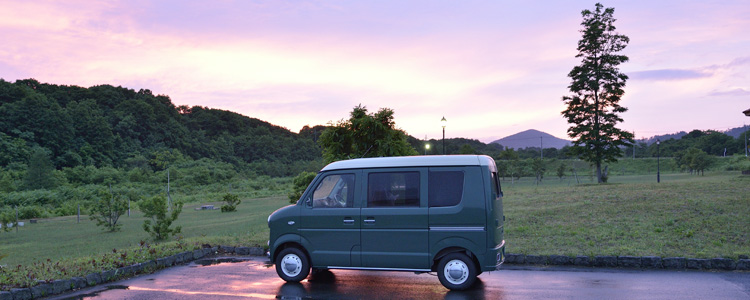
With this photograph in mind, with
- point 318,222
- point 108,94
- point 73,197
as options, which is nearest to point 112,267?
point 318,222

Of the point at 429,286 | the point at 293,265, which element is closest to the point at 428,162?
the point at 429,286

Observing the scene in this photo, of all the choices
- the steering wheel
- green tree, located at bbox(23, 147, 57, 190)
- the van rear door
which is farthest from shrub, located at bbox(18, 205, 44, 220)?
the van rear door

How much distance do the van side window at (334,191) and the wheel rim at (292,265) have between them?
100cm

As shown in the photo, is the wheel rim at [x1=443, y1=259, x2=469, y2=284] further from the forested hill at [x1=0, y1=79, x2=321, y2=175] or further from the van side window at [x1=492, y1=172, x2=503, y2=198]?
the forested hill at [x1=0, y1=79, x2=321, y2=175]

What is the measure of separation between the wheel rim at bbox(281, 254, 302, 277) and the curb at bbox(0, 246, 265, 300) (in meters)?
3.24

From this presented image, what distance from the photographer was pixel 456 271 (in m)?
8.00

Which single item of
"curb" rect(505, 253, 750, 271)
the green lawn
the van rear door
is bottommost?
"curb" rect(505, 253, 750, 271)

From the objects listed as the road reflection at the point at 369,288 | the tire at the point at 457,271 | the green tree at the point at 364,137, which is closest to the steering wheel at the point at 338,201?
the road reflection at the point at 369,288

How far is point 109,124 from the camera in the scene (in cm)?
8931

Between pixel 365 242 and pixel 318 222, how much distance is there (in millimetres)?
915

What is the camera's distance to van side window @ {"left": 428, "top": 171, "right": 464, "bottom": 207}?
8016mm

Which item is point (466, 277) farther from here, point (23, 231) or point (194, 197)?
point (194, 197)

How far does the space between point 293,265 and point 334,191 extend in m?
1.51

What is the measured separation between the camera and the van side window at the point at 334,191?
8.62m
